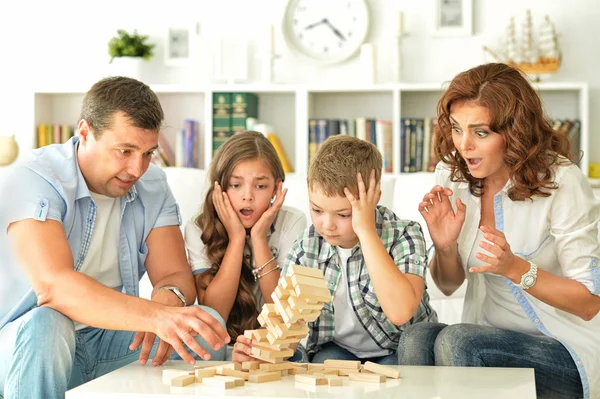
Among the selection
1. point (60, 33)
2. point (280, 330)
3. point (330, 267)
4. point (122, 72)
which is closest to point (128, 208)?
point (330, 267)

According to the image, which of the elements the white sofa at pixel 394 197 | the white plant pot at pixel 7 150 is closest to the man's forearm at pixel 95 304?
the white sofa at pixel 394 197

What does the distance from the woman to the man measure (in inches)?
24.9

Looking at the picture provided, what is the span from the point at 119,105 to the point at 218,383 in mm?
878

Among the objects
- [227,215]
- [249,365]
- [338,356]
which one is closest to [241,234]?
[227,215]

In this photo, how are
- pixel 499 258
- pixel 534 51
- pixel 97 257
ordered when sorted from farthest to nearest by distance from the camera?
1. pixel 534 51
2. pixel 97 257
3. pixel 499 258

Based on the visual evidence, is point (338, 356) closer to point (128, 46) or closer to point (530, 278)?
point (530, 278)

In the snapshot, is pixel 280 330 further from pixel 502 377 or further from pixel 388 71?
pixel 388 71

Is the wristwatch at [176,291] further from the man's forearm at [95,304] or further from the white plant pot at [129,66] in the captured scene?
the white plant pot at [129,66]

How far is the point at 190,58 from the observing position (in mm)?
4469

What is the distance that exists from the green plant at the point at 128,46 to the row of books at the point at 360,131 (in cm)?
98

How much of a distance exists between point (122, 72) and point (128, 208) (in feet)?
7.34

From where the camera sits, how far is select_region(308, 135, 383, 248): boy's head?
6.41ft

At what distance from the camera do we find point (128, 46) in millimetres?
4293

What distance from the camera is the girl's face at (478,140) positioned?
2.03 metres
